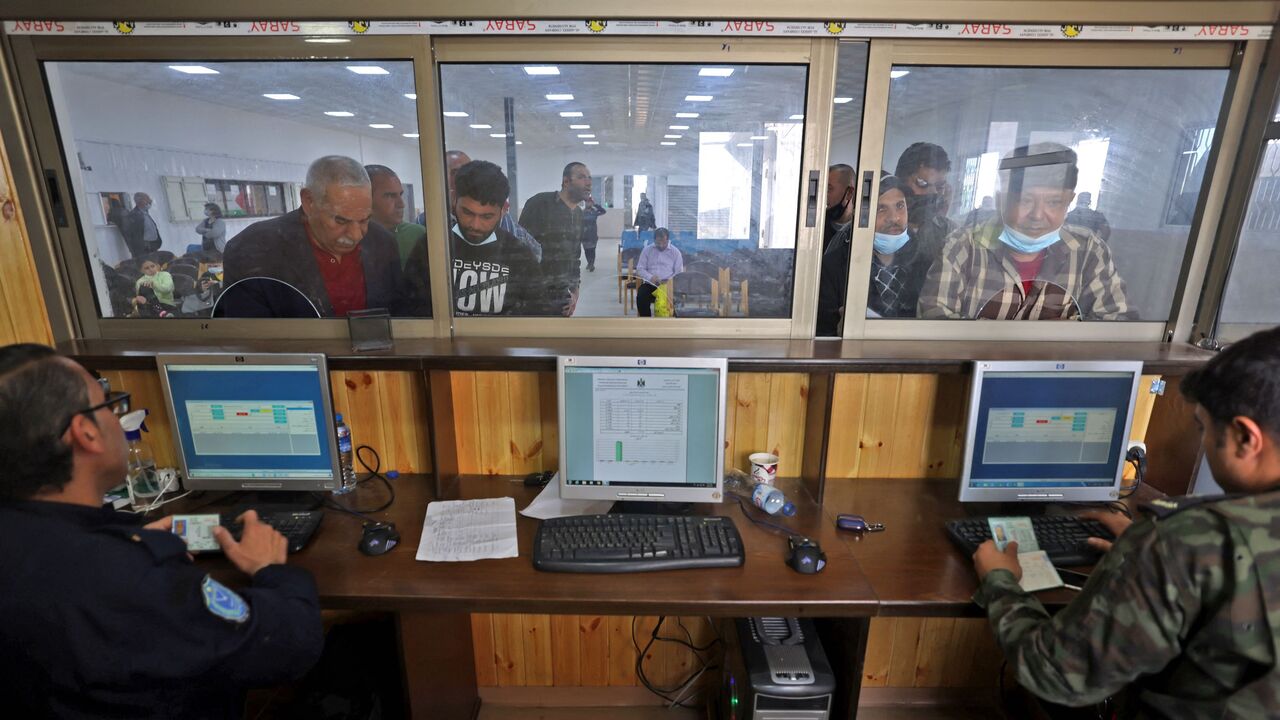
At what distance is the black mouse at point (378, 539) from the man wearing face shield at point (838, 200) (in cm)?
144

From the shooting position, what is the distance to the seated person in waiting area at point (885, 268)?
6.00 ft

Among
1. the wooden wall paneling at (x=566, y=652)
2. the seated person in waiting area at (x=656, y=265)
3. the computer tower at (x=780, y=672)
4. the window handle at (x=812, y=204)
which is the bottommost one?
the wooden wall paneling at (x=566, y=652)

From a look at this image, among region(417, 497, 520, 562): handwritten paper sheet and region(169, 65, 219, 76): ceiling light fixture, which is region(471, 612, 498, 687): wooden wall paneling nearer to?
region(417, 497, 520, 562): handwritten paper sheet

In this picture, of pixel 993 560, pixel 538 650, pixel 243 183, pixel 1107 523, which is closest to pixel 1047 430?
pixel 1107 523

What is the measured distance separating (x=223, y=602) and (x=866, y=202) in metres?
1.81

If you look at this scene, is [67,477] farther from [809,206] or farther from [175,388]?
[809,206]

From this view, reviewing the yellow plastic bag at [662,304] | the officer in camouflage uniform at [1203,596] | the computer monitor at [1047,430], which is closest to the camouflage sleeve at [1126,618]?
the officer in camouflage uniform at [1203,596]

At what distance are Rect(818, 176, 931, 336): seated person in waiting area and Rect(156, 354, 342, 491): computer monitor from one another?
1.46 m

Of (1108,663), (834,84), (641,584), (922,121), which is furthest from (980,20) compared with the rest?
(641,584)

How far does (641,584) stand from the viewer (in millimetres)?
1389

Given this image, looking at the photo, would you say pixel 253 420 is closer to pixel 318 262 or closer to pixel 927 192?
pixel 318 262

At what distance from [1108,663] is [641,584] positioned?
862mm

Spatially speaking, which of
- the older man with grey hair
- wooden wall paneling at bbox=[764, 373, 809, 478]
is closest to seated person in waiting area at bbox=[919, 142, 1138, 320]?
wooden wall paneling at bbox=[764, 373, 809, 478]

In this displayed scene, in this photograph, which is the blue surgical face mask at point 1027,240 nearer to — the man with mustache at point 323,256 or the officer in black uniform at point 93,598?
the man with mustache at point 323,256
